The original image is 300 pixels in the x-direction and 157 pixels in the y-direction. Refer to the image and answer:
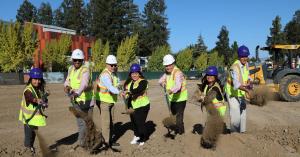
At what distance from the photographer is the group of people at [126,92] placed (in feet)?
24.2

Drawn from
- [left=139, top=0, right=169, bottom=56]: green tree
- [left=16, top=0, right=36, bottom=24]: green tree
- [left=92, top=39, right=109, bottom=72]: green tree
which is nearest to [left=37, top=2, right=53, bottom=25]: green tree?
[left=16, top=0, right=36, bottom=24]: green tree

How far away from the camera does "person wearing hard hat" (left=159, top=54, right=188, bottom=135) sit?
8.47 m

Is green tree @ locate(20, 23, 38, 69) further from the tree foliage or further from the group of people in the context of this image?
the group of people

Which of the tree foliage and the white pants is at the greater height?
the tree foliage

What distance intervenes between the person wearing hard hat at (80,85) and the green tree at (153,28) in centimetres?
8140

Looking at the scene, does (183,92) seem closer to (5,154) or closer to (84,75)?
(84,75)

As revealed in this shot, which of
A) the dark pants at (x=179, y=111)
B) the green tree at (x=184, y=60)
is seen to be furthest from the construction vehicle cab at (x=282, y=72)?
the green tree at (x=184, y=60)

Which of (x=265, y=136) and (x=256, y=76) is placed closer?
(x=265, y=136)

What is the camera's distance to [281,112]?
46.3 feet

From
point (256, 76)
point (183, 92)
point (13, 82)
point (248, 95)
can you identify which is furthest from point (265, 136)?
point (13, 82)

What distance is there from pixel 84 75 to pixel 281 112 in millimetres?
8575

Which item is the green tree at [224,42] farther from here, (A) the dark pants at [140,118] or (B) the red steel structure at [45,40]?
(A) the dark pants at [140,118]

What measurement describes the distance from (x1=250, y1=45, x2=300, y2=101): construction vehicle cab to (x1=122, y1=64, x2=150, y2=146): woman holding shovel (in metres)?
9.43

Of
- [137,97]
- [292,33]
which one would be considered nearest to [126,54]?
[292,33]
